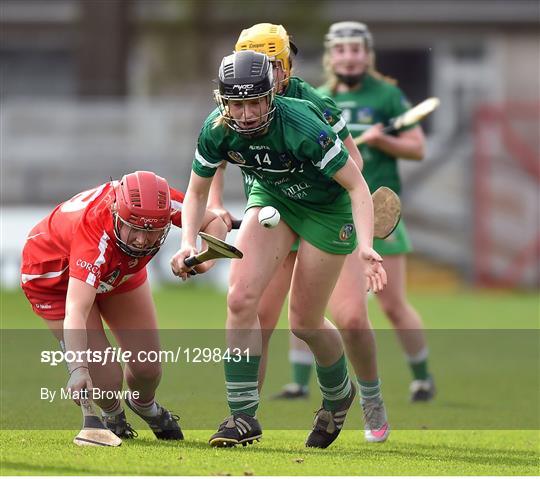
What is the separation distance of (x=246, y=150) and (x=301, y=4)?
22971mm

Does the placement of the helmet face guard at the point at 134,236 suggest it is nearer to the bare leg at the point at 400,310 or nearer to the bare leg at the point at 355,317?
the bare leg at the point at 355,317

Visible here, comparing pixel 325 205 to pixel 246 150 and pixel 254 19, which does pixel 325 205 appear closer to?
pixel 246 150

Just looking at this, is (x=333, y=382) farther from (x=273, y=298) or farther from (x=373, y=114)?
(x=373, y=114)

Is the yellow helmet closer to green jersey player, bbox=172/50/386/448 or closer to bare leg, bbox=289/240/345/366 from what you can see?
green jersey player, bbox=172/50/386/448

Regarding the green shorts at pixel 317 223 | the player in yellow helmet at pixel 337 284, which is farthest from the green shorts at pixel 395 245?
the green shorts at pixel 317 223

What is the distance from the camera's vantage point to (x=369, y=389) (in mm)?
7227

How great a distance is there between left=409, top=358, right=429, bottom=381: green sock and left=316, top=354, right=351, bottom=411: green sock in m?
2.48

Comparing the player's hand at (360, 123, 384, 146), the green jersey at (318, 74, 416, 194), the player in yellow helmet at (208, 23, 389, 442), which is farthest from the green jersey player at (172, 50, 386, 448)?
the green jersey at (318, 74, 416, 194)

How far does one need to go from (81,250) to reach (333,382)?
1.48m

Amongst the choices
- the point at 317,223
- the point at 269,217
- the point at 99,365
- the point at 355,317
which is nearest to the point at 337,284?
the point at 355,317

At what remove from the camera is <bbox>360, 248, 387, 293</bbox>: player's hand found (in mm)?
5914

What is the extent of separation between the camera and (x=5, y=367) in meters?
9.75

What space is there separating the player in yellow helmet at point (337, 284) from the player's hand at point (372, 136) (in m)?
1.65

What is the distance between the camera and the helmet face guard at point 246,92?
5.93 meters
